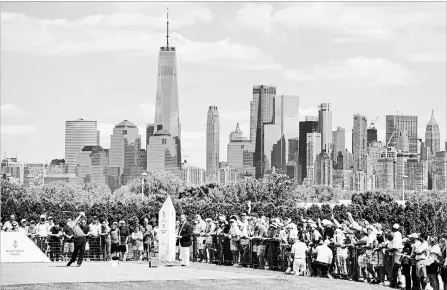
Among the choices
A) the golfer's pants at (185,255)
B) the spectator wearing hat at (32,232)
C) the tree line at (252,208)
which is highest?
the tree line at (252,208)

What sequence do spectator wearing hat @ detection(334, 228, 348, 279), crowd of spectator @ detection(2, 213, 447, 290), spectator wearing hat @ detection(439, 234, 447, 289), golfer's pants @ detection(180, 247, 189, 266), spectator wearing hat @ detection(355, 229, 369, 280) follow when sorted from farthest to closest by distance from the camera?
golfer's pants @ detection(180, 247, 189, 266)
spectator wearing hat @ detection(334, 228, 348, 279)
spectator wearing hat @ detection(355, 229, 369, 280)
crowd of spectator @ detection(2, 213, 447, 290)
spectator wearing hat @ detection(439, 234, 447, 289)

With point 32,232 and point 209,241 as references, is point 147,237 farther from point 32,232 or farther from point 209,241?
point 32,232

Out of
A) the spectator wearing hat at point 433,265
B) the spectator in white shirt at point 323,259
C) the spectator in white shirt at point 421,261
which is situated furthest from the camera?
the spectator in white shirt at point 323,259

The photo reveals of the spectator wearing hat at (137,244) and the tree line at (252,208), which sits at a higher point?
the tree line at (252,208)

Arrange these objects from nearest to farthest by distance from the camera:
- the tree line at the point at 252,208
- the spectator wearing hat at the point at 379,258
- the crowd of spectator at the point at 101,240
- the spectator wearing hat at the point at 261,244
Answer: the spectator wearing hat at the point at 379,258, the spectator wearing hat at the point at 261,244, the crowd of spectator at the point at 101,240, the tree line at the point at 252,208

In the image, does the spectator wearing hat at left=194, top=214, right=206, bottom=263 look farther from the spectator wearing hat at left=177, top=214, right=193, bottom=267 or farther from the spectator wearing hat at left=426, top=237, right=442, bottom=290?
the spectator wearing hat at left=426, top=237, right=442, bottom=290

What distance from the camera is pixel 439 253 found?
32.2 m

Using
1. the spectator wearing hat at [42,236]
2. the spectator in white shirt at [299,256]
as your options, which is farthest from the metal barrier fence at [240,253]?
the spectator in white shirt at [299,256]

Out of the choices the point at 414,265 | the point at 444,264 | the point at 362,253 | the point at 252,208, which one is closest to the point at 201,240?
the point at 362,253

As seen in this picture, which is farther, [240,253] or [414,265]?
[240,253]

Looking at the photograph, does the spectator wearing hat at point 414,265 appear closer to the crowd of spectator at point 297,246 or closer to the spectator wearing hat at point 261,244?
the crowd of spectator at point 297,246

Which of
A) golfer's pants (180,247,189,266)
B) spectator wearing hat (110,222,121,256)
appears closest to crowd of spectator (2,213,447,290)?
spectator wearing hat (110,222,121,256)

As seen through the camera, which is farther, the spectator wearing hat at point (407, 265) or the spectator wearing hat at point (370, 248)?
the spectator wearing hat at point (370, 248)

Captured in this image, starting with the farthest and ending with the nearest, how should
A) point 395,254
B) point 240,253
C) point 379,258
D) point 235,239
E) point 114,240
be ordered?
1. point 114,240
2. point 240,253
3. point 235,239
4. point 379,258
5. point 395,254
